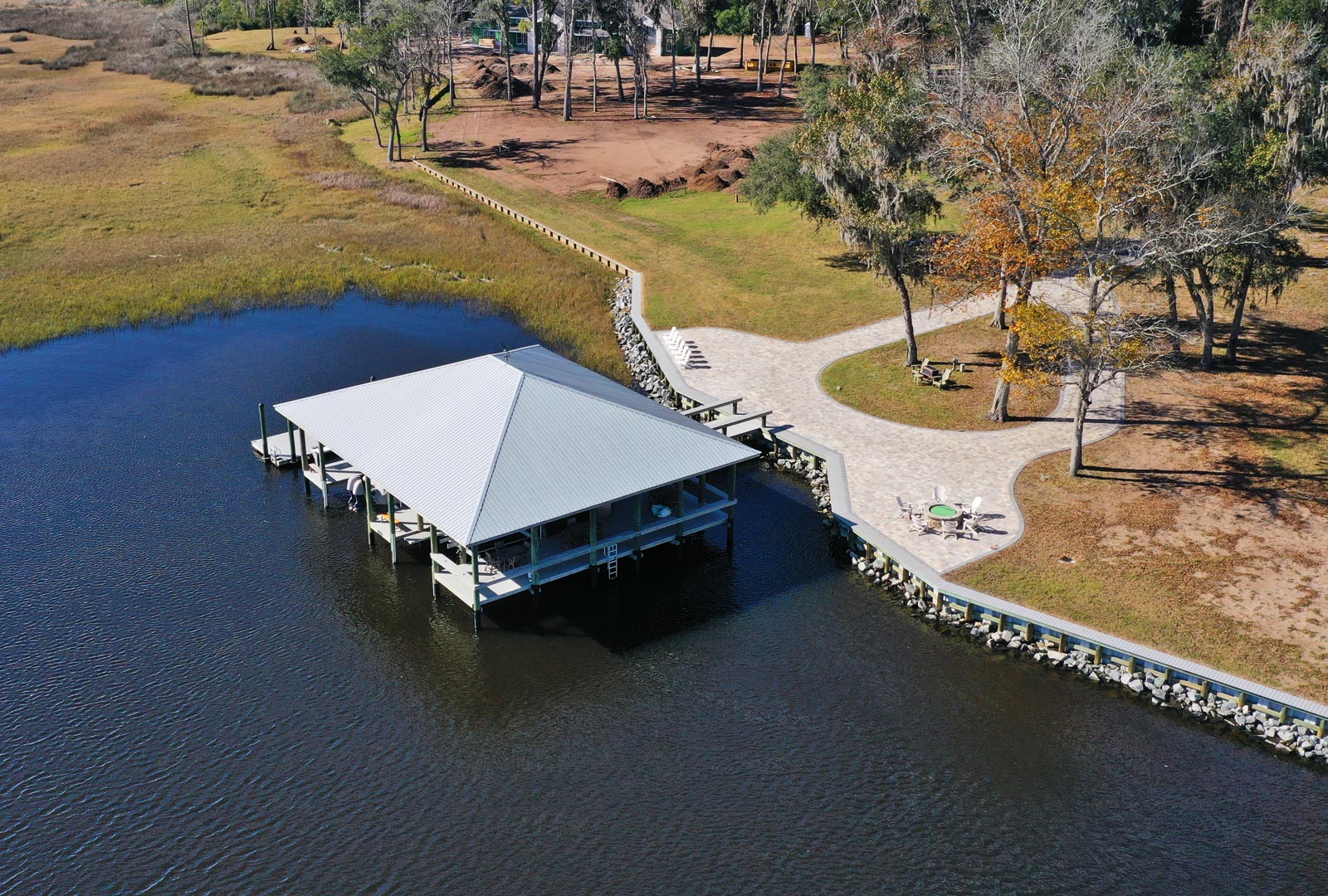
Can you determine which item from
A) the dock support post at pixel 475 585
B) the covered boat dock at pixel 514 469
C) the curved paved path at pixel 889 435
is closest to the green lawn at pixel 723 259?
the curved paved path at pixel 889 435

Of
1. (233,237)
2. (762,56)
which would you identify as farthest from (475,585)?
(762,56)

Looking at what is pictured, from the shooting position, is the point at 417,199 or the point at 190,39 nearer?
the point at 417,199

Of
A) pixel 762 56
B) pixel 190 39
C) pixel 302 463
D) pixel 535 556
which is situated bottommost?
pixel 535 556

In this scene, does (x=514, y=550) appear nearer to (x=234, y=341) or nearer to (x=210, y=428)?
(x=210, y=428)

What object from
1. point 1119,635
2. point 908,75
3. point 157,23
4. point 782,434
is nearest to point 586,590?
point 782,434

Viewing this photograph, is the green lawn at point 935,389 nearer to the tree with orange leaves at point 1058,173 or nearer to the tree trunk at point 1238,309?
the tree with orange leaves at point 1058,173

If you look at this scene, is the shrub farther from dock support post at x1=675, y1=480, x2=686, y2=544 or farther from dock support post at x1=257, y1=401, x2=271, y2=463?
dock support post at x1=675, y1=480, x2=686, y2=544

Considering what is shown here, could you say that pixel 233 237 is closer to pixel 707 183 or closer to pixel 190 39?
pixel 707 183
